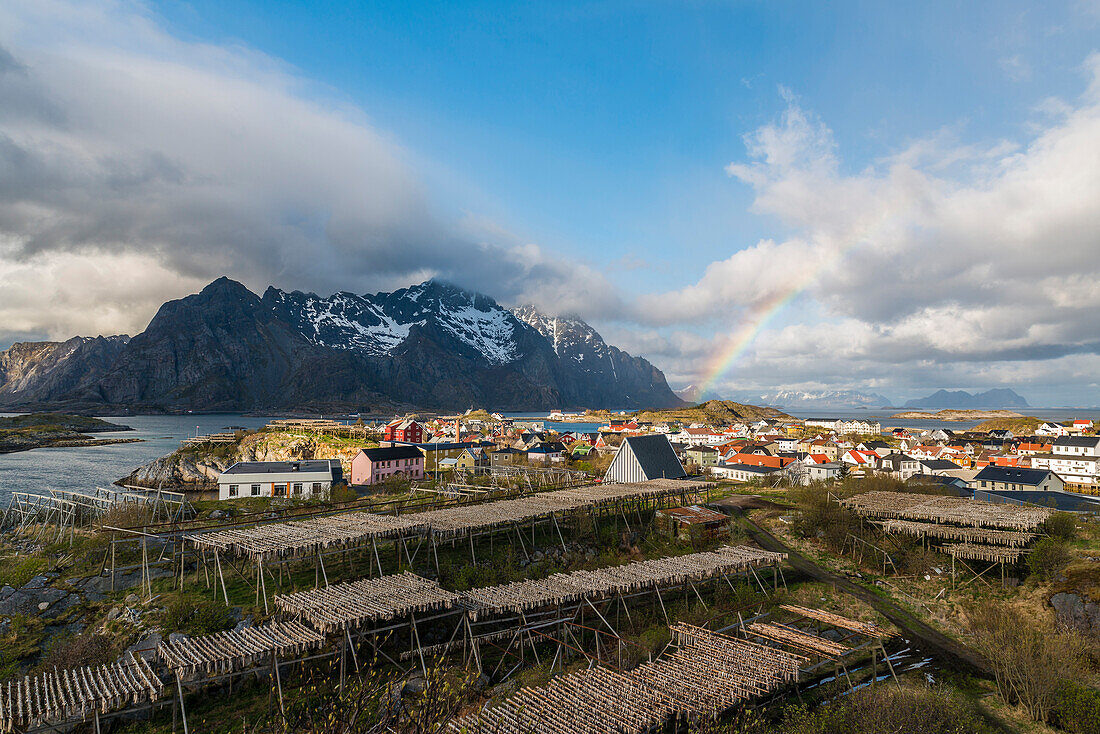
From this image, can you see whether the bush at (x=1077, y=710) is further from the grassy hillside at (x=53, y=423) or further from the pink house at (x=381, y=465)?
the grassy hillside at (x=53, y=423)

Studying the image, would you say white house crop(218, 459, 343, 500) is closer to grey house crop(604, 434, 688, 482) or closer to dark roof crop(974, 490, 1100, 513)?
grey house crop(604, 434, 688, 482)

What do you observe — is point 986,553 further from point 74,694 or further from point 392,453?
point 392,453

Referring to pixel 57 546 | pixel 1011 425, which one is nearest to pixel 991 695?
pixel 57 546

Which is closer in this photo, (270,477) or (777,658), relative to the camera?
(777,658)

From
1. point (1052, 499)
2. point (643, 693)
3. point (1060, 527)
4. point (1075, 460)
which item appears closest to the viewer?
point (643, 693)

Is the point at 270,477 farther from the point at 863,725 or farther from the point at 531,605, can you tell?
the point at 863,725

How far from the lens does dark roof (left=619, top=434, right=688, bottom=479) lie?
1863 inches

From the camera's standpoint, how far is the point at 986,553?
2605 centimetres

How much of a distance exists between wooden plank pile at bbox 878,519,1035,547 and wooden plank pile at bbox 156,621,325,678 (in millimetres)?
28584

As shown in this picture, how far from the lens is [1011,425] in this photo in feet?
616

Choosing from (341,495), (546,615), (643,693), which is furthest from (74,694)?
(341,495)

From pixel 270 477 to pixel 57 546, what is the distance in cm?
2292

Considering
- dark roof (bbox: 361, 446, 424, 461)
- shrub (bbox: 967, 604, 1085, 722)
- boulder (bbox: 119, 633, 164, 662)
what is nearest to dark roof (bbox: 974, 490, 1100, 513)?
shrub (bbox: 967, 604, 1085, 722)

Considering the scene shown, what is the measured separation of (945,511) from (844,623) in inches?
553
